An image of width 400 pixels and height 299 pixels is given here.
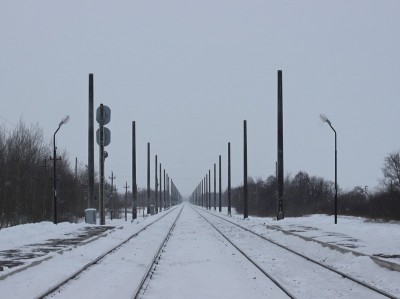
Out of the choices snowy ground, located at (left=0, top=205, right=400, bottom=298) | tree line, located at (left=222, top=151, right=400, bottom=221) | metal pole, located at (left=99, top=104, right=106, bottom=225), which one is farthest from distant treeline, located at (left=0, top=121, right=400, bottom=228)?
snowy ground, located at (left=0, top=205, right=400, bottom=298)

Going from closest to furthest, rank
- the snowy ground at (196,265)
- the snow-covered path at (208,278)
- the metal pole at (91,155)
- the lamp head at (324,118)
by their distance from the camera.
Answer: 1. the snow-covered path at (208,278)
2. the snowy ground at (196,265)
3. the metal pole at (91,155)
4. the lamp head at (324,118)

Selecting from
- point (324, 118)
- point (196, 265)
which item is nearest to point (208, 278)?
point (196, 265)

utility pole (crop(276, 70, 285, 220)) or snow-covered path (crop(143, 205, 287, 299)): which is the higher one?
utility pole (crop(276, 70, 285, 220))

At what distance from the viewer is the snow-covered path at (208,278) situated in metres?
9.57

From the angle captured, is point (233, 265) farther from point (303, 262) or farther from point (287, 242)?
point (287, 242)

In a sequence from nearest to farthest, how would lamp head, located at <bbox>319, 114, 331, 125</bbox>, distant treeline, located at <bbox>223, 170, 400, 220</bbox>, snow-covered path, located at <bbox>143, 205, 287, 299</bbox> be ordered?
1. snow-covered path, located at <bbox>143, 205, 287, 299</bbox>
2. lamp head, located at <bbox>319, 114, 331, 125</bbox>
3. distant treeline, located at <bbox>223, 170, 400, 220</bbox>

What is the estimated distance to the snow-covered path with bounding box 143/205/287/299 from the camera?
31.4 ft

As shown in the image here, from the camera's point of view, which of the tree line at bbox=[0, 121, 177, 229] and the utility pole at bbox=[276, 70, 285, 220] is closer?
the utility pole at bbox=[276, 70, 285, 220]

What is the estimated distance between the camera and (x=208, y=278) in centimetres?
1137

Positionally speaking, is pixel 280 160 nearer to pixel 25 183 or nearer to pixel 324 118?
pixel 324 118

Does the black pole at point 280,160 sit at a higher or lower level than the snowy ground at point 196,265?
higher

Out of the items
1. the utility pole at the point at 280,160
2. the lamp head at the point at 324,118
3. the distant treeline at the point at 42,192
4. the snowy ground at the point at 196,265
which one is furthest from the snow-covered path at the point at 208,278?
the distant treeline at the point at 42,192

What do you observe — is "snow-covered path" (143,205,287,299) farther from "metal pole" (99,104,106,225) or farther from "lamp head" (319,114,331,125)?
"lamp head" (319,114,331,125)

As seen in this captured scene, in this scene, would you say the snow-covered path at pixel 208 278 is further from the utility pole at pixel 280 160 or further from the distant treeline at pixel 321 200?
the distant treeline at pixel 321 200
